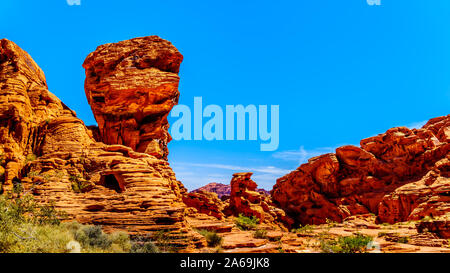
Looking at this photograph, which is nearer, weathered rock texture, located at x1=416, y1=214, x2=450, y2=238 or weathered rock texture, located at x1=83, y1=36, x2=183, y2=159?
weathered rock texture, located at x1=416, y1=214, x2=450, y2=238

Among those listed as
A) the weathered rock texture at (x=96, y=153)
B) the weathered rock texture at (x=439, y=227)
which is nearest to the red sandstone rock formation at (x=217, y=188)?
the weathered rock texture at (x=96, y=153)

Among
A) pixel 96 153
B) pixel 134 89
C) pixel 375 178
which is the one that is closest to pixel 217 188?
pixel 375 178

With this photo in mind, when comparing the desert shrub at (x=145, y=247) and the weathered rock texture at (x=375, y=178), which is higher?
the weathered rock texture at (x=375, y=178)

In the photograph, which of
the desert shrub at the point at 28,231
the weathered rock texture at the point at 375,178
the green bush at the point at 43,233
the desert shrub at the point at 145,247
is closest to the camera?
the desert shrub at the point at 28,231

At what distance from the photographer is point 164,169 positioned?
22.9 metres

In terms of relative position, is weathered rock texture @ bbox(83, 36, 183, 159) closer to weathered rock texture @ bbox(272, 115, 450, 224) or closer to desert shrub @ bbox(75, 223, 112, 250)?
desert shrub @ bbox(75, 223, 112, 250)

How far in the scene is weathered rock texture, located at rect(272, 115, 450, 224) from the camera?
3175 centimetres

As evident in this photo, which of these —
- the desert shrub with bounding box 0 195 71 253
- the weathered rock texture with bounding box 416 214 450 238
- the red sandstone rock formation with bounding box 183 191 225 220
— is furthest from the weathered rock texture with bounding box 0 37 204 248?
the weathered rock texture with bounding box 416 214 450 238

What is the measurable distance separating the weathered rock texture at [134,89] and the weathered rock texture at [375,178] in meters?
26.7

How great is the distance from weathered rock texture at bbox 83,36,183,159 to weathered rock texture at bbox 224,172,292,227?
48.3 feet

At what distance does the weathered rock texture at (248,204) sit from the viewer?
37.4 meters

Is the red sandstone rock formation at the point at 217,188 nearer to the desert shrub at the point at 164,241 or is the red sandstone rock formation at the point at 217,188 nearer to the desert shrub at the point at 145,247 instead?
the desert shrub at the point at 164,241
